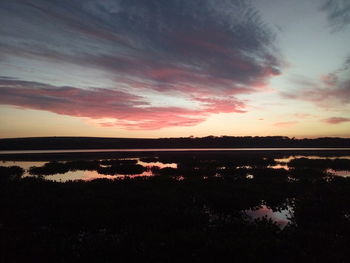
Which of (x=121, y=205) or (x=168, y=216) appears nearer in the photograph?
(x=168, y=216)

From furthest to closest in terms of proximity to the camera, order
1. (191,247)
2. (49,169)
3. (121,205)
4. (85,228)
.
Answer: (49,169) → (121,205) → (85,228) → (191,247)

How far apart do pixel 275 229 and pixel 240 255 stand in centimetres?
336

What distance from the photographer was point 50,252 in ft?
29.4

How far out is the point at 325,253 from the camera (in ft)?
28.8

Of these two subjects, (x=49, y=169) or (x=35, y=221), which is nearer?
(x=35, y=221)

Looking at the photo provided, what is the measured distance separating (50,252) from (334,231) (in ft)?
37.1

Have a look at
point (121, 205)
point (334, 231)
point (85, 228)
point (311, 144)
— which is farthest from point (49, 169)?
point (311, 144)

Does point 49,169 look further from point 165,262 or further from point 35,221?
point 165,262

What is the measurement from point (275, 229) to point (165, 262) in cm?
550

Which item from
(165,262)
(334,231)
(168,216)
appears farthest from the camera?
(168,216)

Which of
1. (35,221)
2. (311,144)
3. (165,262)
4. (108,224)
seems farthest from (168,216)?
(311,144)

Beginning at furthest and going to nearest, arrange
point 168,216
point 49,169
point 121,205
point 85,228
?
1. point 49,169
2. point 121,205
3. point 168,216
4. point 85,228

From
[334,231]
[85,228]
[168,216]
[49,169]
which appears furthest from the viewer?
[49,169]

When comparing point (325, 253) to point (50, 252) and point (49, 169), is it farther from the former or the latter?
point (49, 169)
